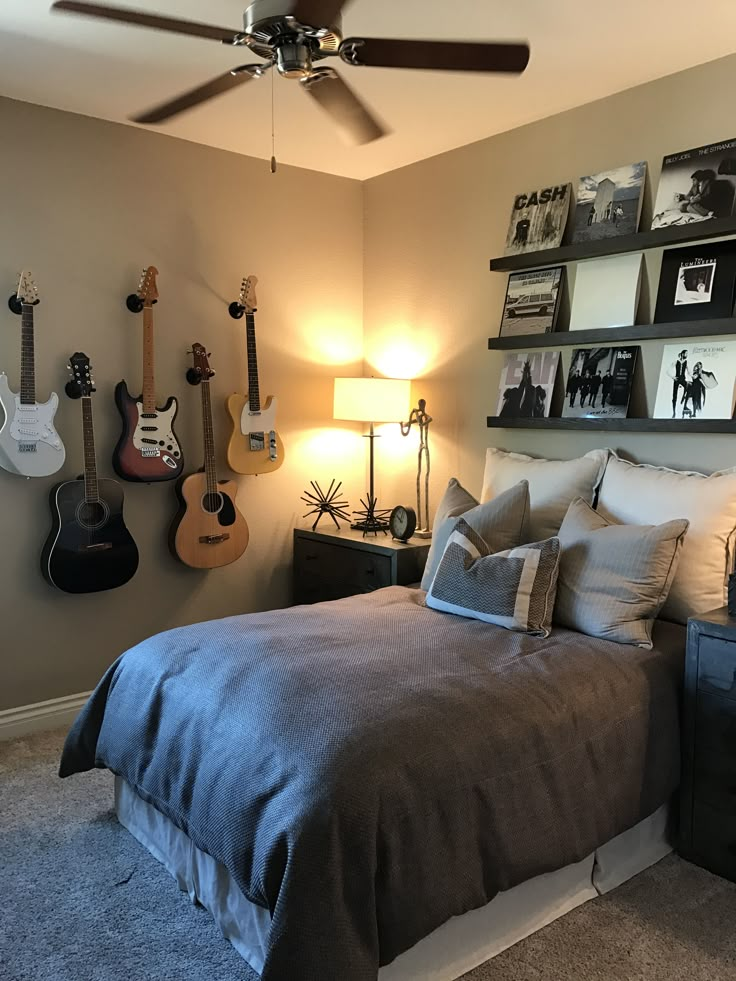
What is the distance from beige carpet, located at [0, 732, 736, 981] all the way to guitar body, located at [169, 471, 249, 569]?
4.25ft

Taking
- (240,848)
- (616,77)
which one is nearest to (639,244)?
(616,77)

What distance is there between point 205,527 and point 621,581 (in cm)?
189

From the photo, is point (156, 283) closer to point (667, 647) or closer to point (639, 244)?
point (639, 244)

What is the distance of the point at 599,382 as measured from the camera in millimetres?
3195

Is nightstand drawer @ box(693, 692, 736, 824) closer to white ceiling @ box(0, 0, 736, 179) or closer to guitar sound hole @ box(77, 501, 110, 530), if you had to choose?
white ceiling @ box(0, 0, 736, 179)

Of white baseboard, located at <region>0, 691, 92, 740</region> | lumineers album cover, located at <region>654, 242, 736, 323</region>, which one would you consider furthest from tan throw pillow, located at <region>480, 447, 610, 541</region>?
white baseboard, located at <region>0, 691, 92, 740</region>

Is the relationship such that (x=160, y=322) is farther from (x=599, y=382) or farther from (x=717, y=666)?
(x=717, y=666)

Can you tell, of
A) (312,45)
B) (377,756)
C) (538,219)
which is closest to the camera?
(377,756)

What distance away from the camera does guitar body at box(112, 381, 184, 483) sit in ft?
11.3

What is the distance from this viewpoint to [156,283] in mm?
3580

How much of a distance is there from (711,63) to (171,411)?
2395 mm

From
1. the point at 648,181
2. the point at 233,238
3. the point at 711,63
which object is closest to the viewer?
the point at 711,63

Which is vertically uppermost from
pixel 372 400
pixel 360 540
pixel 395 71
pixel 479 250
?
pixel 395 71

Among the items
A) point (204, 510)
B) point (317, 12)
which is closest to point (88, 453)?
point (204, 510)
